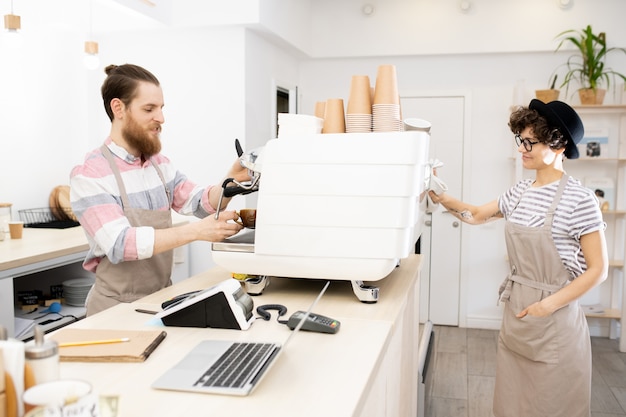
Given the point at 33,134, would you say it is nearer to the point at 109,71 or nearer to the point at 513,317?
the point at 109,71

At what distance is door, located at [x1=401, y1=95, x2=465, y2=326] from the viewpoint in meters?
4.97

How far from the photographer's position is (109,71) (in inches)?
78.7

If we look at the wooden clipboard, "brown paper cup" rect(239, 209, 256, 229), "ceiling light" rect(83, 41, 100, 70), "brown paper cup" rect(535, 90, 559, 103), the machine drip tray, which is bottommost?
the wooden clipboard

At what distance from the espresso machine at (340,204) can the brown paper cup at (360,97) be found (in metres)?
0.17

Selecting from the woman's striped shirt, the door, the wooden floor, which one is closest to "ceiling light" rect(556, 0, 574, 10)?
the door

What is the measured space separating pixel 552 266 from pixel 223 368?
1541 mm

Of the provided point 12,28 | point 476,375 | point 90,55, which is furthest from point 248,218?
point 476,375

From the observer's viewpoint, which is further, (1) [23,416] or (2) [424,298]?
(2) [424,298]

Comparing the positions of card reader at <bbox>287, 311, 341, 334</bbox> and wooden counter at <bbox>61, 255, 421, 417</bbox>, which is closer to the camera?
wooden counter at <bbox>61, 255, 421, 417</bbox>

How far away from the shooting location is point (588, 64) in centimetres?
445

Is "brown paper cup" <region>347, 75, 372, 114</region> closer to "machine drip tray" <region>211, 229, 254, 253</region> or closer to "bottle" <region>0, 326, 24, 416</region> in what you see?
"machine drip tray" <region>211, 229, 254, 253</region>

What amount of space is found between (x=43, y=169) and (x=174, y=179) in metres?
1.96

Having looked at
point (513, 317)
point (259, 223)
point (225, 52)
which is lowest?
point (513, 317)

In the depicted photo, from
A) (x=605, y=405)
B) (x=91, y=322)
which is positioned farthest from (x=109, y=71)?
(x=605, y=405)
